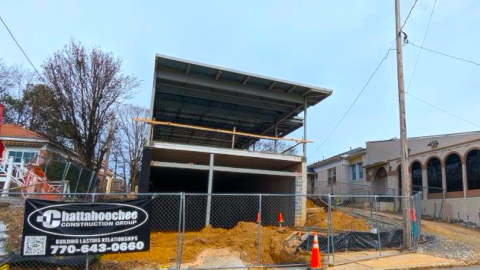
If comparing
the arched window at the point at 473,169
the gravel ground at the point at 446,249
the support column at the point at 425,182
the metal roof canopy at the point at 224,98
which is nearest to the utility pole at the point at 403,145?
the gravel ground at the point at 446,249

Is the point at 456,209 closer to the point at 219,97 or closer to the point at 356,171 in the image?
the point at 356,171

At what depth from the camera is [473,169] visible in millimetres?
20922

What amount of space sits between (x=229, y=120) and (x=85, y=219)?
49.9 feet

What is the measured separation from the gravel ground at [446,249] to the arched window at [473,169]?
8.58 metres

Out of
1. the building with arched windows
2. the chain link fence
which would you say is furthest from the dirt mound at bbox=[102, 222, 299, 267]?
the building with arched windows

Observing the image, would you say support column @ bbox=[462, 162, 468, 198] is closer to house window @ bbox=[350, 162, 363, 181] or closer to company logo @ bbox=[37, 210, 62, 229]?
house window @ bbox=[350, 162, 363, 181]

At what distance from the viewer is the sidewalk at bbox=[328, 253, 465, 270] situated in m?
9.55

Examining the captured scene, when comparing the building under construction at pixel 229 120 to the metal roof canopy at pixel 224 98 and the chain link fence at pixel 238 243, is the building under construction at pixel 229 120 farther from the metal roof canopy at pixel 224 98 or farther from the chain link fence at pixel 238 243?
the chain link fence at pixel 238 243

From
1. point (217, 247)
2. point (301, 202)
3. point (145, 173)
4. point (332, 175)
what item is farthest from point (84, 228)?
point (332, 175)

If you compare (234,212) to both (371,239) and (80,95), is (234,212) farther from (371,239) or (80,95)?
(80,95)

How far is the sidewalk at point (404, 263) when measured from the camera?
31.3 feet

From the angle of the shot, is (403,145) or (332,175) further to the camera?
(332,175)

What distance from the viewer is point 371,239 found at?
11883 millimetres

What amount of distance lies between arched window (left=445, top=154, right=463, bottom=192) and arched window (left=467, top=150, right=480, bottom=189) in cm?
69
